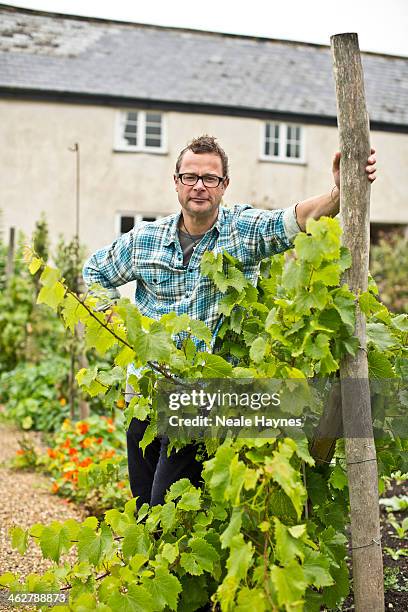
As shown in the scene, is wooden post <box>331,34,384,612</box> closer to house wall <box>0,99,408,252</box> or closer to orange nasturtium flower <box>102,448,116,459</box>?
orange nasturtium flower <box>102,448,116,459</box>

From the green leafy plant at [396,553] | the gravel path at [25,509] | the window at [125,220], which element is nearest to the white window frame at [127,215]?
the window at [125,220]

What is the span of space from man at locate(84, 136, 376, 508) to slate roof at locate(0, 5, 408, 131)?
12919 mm

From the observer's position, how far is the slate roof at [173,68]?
51.6 ft

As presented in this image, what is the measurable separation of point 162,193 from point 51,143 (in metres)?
2.52

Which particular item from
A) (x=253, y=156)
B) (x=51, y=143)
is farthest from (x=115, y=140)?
(x=253, y=156)

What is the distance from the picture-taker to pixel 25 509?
16.1ft

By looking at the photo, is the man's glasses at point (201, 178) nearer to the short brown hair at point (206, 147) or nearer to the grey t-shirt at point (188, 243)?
the short brown hair at point (206, 147)

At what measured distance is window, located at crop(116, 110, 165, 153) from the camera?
15.8 metres

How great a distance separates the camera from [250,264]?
9.82 feet

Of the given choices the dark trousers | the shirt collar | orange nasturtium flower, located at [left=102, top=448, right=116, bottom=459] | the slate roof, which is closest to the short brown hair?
the shirt collar

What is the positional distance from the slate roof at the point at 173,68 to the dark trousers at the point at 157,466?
1309cm

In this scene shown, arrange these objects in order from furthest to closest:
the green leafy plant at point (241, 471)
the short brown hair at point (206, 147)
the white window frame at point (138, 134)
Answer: the white window frame at point (138, 134) → the short brown hair at point (206, 147) → the green leafy plant at point (241, 471)

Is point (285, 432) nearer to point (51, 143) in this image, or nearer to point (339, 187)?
point (339, 187)

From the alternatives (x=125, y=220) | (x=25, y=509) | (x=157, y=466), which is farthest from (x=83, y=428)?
(x=125, y=220)
